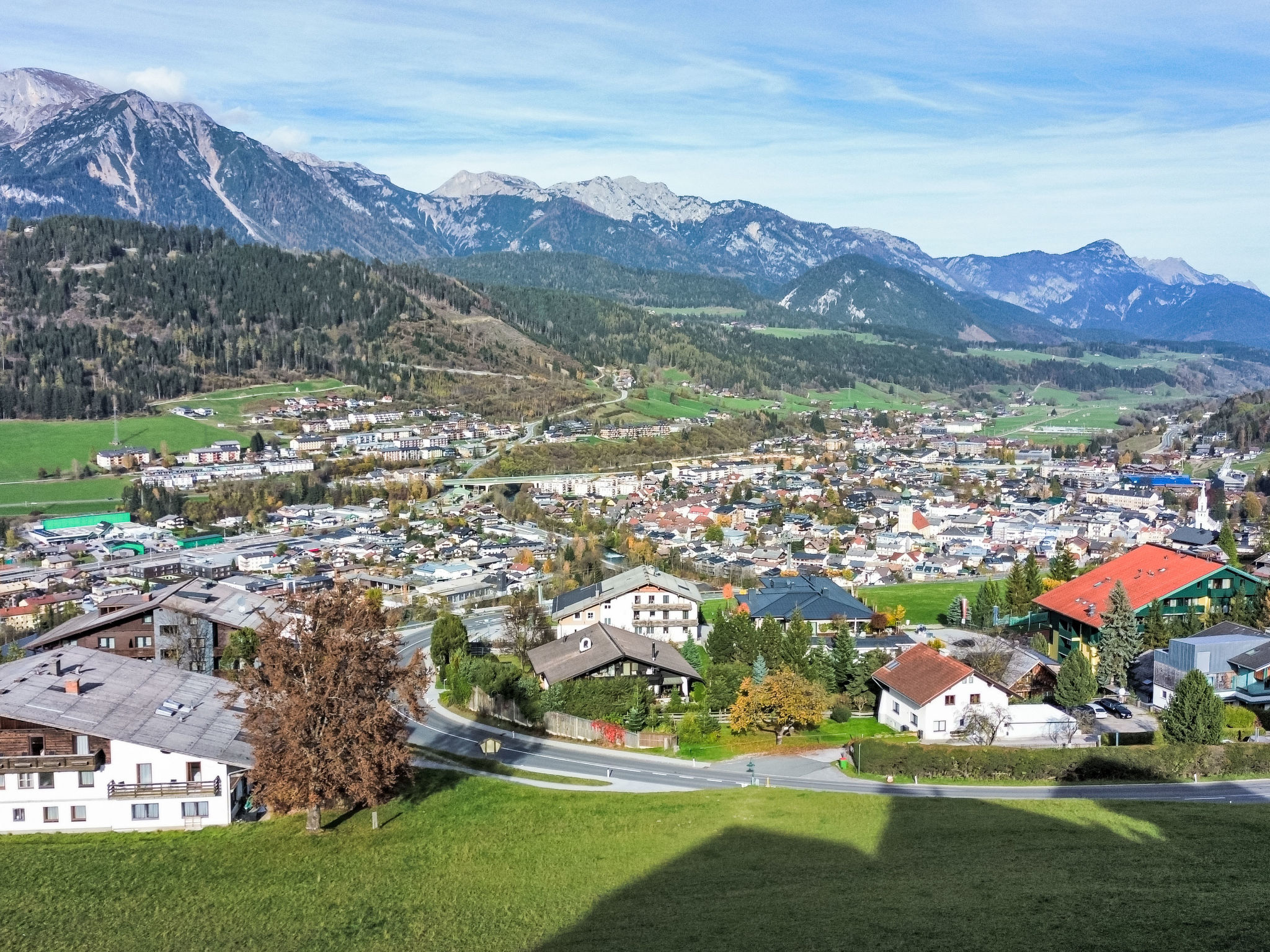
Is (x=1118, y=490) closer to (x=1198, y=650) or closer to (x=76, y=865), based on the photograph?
(x=1198, y=650)

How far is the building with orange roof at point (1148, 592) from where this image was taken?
4322 centimetres

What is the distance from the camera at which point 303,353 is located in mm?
159500

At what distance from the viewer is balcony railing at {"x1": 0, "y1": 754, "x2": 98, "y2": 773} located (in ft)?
74.9

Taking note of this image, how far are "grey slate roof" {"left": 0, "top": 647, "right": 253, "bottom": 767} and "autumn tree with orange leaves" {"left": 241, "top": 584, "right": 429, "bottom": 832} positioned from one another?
174 centimetres

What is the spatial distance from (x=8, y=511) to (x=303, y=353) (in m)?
67.1

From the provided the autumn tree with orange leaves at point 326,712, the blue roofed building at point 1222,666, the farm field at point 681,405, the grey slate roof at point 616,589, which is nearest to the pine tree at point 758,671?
the grey slate roof at point 616,589

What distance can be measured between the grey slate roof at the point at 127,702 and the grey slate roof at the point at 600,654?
1192 cm

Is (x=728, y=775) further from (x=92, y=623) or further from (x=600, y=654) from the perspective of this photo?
(x=92, y=623)

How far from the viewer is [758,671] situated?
36500 millimetres

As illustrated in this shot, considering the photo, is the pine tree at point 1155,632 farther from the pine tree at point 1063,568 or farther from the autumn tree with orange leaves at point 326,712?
the autumn tree with orange leaves at point 326,712

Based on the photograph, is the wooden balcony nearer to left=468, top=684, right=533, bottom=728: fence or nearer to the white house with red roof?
left=468, top=684, right=533, bottom=728: fence

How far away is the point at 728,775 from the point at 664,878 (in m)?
10.1

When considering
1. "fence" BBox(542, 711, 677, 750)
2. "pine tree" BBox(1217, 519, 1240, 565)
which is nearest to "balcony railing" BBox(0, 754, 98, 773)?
"fence" BBox(542, 711, 677, 750)

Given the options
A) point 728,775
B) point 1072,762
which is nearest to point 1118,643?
point 1072,762
